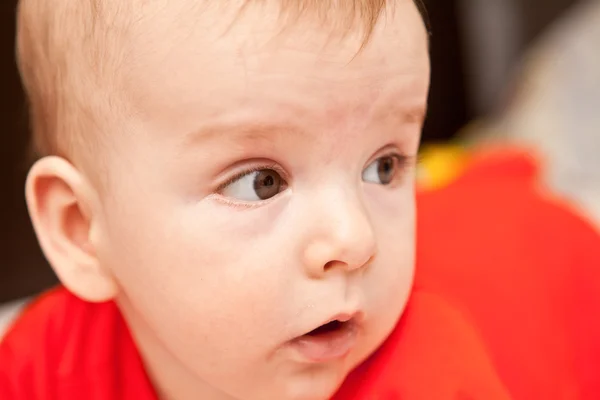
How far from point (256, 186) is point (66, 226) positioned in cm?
18

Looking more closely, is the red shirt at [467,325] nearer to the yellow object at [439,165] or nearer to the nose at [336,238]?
the nose at [336,238]

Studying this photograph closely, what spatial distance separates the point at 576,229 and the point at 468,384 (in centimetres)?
33

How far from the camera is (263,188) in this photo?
54 cm

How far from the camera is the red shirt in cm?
66

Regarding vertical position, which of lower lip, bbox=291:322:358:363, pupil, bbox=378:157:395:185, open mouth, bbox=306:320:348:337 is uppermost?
pupil, bbox=378:157:395:185

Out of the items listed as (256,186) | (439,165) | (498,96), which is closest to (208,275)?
(256,186)

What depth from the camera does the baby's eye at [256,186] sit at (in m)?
0.54

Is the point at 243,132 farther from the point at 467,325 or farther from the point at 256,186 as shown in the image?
the point at 467,325

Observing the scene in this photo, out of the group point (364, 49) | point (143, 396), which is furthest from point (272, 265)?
point (143, 396)

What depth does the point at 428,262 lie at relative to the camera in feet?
2.75

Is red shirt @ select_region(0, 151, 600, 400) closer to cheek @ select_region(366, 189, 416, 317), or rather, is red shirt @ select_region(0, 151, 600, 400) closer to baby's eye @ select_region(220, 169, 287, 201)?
cheek @ select_region(366, 189, 416, 317)

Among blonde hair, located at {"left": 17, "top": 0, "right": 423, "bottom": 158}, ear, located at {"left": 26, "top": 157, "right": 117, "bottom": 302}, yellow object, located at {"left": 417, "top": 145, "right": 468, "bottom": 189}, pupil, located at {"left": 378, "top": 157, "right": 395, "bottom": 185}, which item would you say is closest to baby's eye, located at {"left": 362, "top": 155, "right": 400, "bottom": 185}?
pupil, located at {"left": 378, "top": 157, "right": 395, "bottom": 185}

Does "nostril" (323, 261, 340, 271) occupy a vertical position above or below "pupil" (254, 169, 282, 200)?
below

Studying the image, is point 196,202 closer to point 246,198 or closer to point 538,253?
point 246,198
